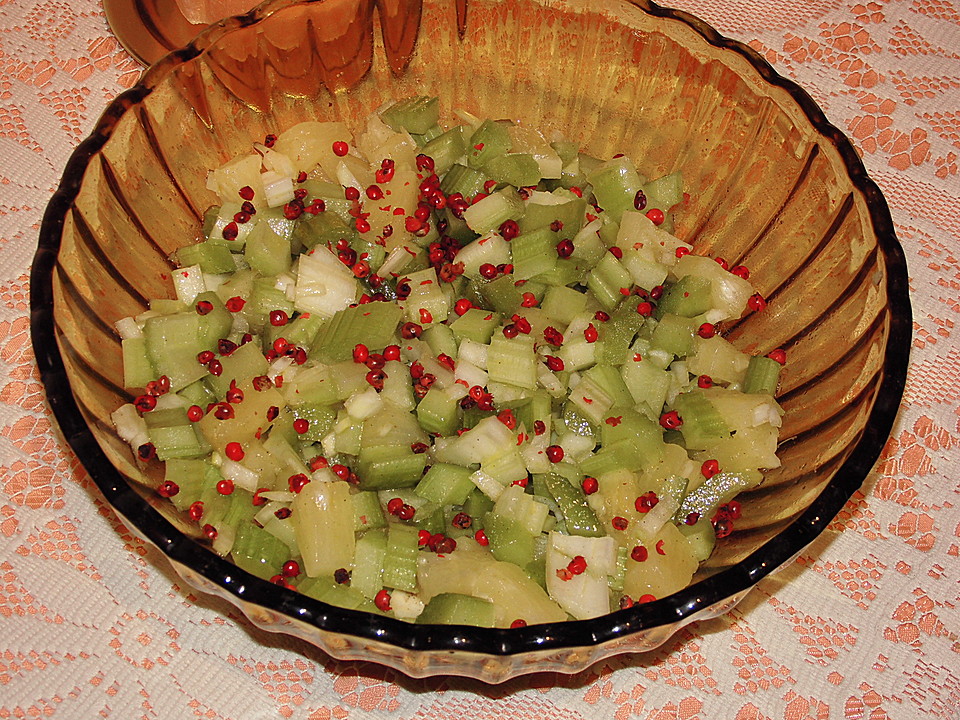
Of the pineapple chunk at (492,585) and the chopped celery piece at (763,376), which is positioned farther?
the chopped celery piece at (763,376)

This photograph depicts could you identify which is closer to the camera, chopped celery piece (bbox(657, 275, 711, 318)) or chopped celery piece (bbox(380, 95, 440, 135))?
chopped celery piece (bbox(657, 275, 711, 318))

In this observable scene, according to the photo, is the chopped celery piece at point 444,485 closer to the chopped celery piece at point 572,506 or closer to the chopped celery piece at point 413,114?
the chopped celery piece at point 572,506

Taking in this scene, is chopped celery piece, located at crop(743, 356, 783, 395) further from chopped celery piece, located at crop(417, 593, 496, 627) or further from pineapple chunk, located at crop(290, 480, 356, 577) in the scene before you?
pineapple chunk, located at crop(290, 480, 356, 577)

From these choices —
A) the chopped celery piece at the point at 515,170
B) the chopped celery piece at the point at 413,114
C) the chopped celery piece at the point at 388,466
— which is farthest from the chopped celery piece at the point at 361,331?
the chopped celery piece at the point at 413,114

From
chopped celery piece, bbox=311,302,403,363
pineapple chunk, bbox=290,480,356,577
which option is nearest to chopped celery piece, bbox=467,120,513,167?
chopped celery piece, bbox=311,302,403,363

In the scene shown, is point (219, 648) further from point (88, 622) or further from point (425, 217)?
point (425, 217)

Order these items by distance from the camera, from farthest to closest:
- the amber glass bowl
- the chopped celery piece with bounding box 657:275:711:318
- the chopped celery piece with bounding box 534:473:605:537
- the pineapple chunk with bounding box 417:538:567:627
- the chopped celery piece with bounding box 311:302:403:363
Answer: the chopped celery piece with bounding box 657:275:711:318, the chopped celery piece with bounding box 311:302:403:363, the chopped celery piece with bounding box 534:473:605:537, the pineapple chunk with bounding box 417:538:567:627, the amber glass bowl

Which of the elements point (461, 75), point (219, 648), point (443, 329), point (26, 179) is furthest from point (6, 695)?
point (461, 75)
